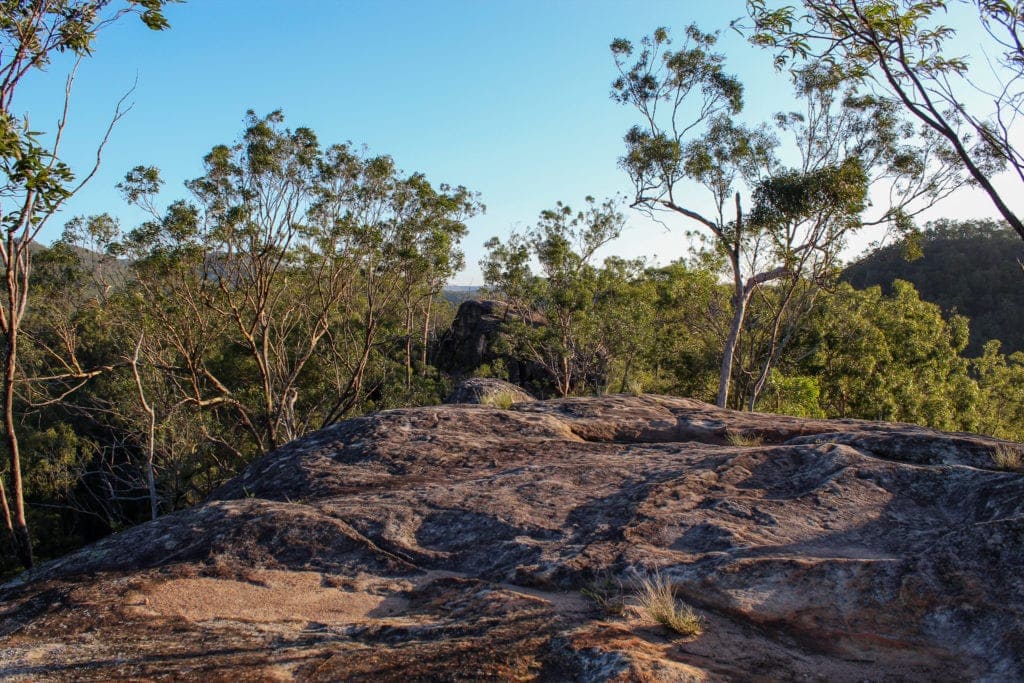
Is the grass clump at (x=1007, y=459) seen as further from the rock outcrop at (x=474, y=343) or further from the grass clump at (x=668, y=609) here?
the rock outcrop at (x=474, y=343)

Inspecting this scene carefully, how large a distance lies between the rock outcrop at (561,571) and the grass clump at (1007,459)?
0.08 ft

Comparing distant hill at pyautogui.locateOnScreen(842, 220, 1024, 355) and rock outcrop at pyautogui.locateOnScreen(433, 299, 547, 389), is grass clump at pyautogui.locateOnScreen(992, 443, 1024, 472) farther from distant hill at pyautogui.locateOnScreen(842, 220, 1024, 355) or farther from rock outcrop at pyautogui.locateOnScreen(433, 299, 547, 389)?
distant hill at pyautogui.locateOnScreen(842, 220, 1024, 355)

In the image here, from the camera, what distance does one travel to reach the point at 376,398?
30.4 meters

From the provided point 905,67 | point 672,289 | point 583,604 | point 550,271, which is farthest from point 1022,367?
point 583,604

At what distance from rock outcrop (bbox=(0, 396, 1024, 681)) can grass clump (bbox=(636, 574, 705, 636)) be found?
6 centimetres

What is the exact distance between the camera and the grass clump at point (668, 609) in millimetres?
3633

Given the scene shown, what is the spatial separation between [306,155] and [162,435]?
9821 mm

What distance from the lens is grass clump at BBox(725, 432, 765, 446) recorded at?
708 cm

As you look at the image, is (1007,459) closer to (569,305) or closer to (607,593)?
(607,593)

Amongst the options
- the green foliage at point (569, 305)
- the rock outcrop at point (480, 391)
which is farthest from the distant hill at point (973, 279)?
the rock outcrop at point (480, 391)

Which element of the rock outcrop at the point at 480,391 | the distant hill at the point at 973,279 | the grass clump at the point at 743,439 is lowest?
the grass clump at the point at 743,439

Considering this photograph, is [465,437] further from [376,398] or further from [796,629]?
[376,398]

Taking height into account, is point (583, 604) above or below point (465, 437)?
below

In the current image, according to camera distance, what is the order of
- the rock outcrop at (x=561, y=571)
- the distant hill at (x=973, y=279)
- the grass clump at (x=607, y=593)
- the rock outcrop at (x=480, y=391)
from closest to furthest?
the rock outcrop at (x=561, y=571) → the grass clump at (x=607, y=593) → the rock outcrop at (x=480, y=391) → the distant hill at (x=973, y=279)
